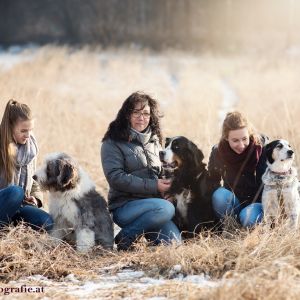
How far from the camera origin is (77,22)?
27328 mm

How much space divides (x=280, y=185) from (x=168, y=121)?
547 cm

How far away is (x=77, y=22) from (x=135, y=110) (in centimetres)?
2243

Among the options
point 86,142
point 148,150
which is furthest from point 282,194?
point 86,142

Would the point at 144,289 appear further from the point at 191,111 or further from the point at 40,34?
the point at 40,34

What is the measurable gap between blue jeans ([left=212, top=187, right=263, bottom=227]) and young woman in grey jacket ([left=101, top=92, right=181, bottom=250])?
1.40 ft

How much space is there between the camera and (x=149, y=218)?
5668mm

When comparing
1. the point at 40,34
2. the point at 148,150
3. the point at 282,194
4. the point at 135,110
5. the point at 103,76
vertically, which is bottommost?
the point at 282,194

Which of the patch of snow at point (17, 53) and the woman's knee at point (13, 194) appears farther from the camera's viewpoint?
the patch of snow at point (17, 53)

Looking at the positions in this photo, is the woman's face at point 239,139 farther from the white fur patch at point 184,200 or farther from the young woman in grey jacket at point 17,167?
the young woman in grey jacket at point 17,167

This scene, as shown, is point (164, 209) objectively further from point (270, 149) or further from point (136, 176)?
point (270, 149)

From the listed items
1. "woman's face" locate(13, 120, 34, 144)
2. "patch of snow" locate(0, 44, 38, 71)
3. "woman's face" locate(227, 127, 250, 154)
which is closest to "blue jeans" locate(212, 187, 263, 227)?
"woman's face" locate(227, 127, 250, 154)

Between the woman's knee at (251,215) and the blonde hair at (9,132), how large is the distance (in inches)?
84.3

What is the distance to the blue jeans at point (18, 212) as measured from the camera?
5.43 m

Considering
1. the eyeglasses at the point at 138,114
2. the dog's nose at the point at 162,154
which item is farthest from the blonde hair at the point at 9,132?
the dog's nose at the point at 162,154
